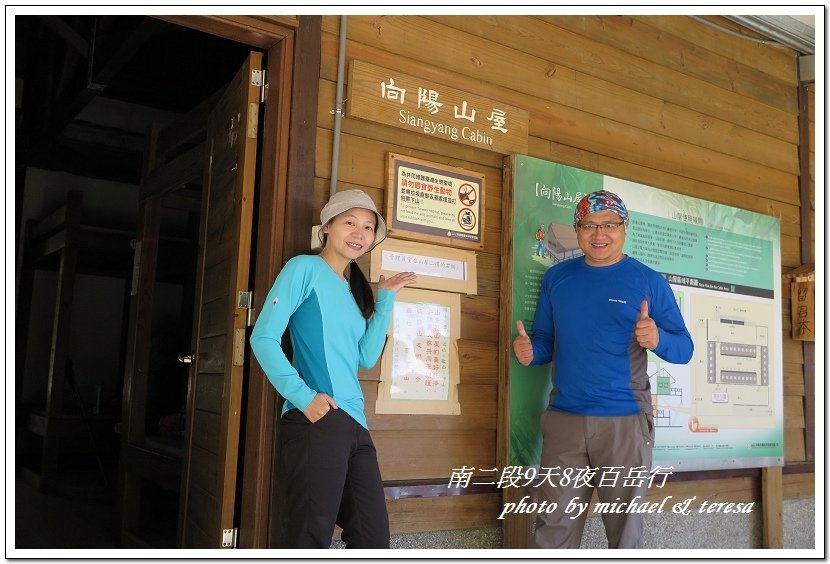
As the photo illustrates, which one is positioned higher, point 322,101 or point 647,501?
point 322,101

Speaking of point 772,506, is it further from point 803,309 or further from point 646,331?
point 646,331

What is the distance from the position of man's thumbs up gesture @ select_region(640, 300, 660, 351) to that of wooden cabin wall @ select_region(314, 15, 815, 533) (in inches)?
26.0

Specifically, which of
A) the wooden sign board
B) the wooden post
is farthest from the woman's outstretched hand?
the wooden sign board

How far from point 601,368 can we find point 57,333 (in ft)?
14.6

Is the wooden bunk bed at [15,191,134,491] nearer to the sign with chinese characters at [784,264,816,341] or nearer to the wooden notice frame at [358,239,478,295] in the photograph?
the wooden notice frame at [358,239,478,295]

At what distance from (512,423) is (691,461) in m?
1.14

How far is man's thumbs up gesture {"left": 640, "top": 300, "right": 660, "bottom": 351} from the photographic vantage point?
292cm

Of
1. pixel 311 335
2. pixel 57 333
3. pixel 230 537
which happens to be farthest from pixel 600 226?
pixel 57 333

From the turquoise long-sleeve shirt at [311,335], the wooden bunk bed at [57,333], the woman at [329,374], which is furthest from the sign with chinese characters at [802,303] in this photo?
the wooden bunk bed at [57,333]

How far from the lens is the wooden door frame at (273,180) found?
277 cm

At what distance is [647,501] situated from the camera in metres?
3.71

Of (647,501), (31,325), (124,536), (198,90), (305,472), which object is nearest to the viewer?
(305,472)

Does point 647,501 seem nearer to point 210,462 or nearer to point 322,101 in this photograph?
point 210,462

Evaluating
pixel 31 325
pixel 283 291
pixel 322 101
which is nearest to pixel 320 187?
pixel 322 101
